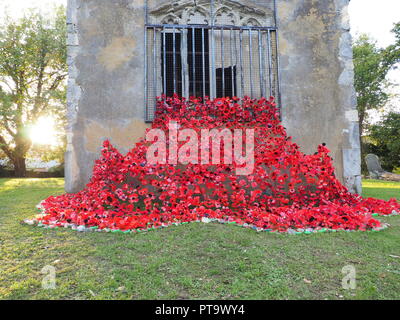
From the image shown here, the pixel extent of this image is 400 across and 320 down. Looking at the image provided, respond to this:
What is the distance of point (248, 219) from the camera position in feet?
11.3

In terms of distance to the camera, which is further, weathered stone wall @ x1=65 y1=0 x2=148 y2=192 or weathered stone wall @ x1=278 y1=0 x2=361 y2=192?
weathered stone wall @ x1=278 y1=0 x2=361 y2=192

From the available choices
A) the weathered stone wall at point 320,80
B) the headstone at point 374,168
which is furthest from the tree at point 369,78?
the weathered stone wall at point 320,80

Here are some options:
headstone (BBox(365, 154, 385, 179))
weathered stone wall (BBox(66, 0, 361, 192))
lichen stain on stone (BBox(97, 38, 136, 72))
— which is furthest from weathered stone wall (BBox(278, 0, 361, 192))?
headstone (BBox(365, 154, 385, 179))

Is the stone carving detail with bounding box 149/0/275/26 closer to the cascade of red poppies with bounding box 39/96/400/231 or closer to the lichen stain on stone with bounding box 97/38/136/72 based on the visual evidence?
the lichen stain on stone with bounding box 97/38/136/72

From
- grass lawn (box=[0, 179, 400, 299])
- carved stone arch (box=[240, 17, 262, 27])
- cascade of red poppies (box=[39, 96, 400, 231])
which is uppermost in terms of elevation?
carved stone arch (box=[240, 17, 262, 27])

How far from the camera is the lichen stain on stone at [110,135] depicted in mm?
4688

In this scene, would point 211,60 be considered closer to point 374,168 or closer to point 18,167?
point 374,168

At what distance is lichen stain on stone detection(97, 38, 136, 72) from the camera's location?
4.80 meters

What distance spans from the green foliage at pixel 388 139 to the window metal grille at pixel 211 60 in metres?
14.7

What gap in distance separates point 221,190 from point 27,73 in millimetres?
15109

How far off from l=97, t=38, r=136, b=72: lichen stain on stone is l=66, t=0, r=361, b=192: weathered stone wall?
0.06 feet

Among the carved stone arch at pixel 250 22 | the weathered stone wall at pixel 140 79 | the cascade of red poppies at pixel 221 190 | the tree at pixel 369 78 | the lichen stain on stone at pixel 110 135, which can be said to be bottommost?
the cascade of red poppies at pixel 221 190

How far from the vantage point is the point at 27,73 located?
566 inches

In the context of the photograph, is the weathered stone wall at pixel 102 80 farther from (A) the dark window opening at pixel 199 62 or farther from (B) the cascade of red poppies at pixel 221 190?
(A) the dark window opening at pixel 199 62
